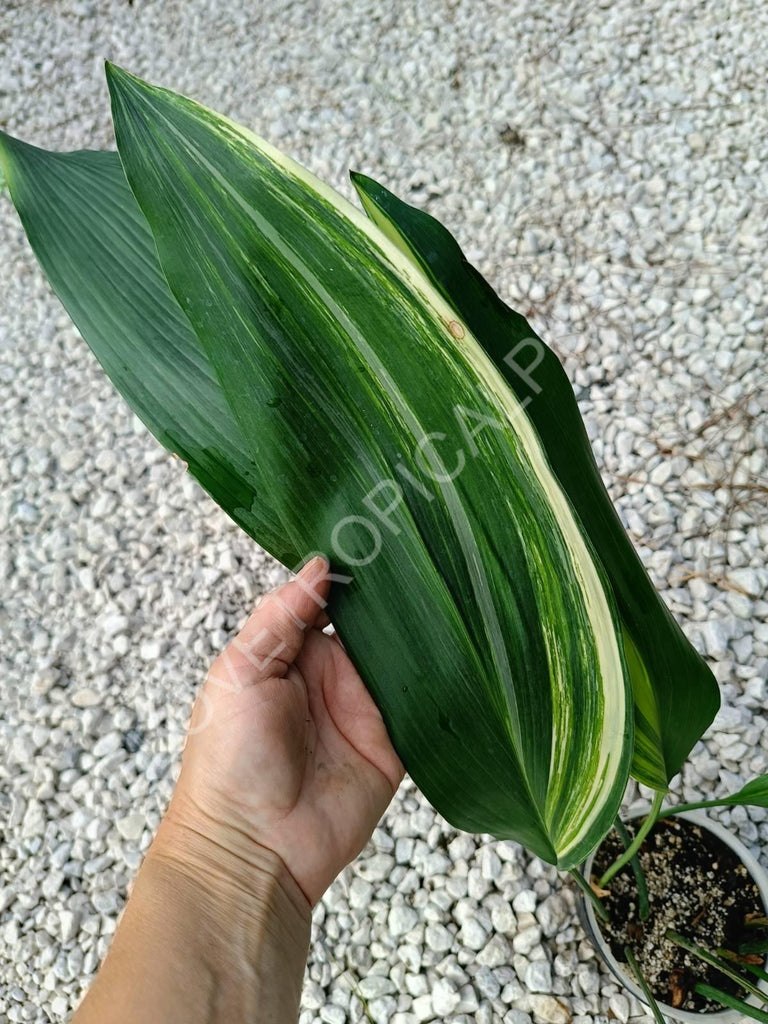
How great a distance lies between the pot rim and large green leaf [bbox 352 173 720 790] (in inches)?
9.9

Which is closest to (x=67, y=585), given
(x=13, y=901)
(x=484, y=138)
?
(x=13, y=901)

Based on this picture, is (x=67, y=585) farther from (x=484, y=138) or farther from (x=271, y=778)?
(x=484, y=138)

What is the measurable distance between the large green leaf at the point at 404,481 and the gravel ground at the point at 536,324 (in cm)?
56

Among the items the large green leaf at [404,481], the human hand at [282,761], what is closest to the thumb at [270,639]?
the human hand at [282,761]

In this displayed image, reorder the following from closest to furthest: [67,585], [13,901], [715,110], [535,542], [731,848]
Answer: [535,542] → [731,848] → [13,901] → [67,585] → [715,110]

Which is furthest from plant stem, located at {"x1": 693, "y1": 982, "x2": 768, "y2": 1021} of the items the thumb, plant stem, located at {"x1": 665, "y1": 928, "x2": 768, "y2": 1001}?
the thumb

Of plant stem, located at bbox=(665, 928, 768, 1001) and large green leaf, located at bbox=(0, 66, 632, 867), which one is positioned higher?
large green leaf, located at bbox=(0, 66, 632, 867)

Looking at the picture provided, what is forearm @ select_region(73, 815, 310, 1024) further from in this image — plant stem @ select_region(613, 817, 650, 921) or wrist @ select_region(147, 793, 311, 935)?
plant stem @ select_region(613, 817, 650, 921)

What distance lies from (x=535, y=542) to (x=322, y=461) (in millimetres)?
173

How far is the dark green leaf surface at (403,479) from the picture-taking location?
0.58 meters

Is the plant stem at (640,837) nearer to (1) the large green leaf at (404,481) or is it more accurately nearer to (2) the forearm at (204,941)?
(1) the large green leaf at (404,481)

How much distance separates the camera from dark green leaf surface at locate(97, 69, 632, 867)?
58 cm

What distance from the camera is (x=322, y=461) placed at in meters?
0.63

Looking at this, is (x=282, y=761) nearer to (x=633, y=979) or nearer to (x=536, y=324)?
(x=633, y=979)
